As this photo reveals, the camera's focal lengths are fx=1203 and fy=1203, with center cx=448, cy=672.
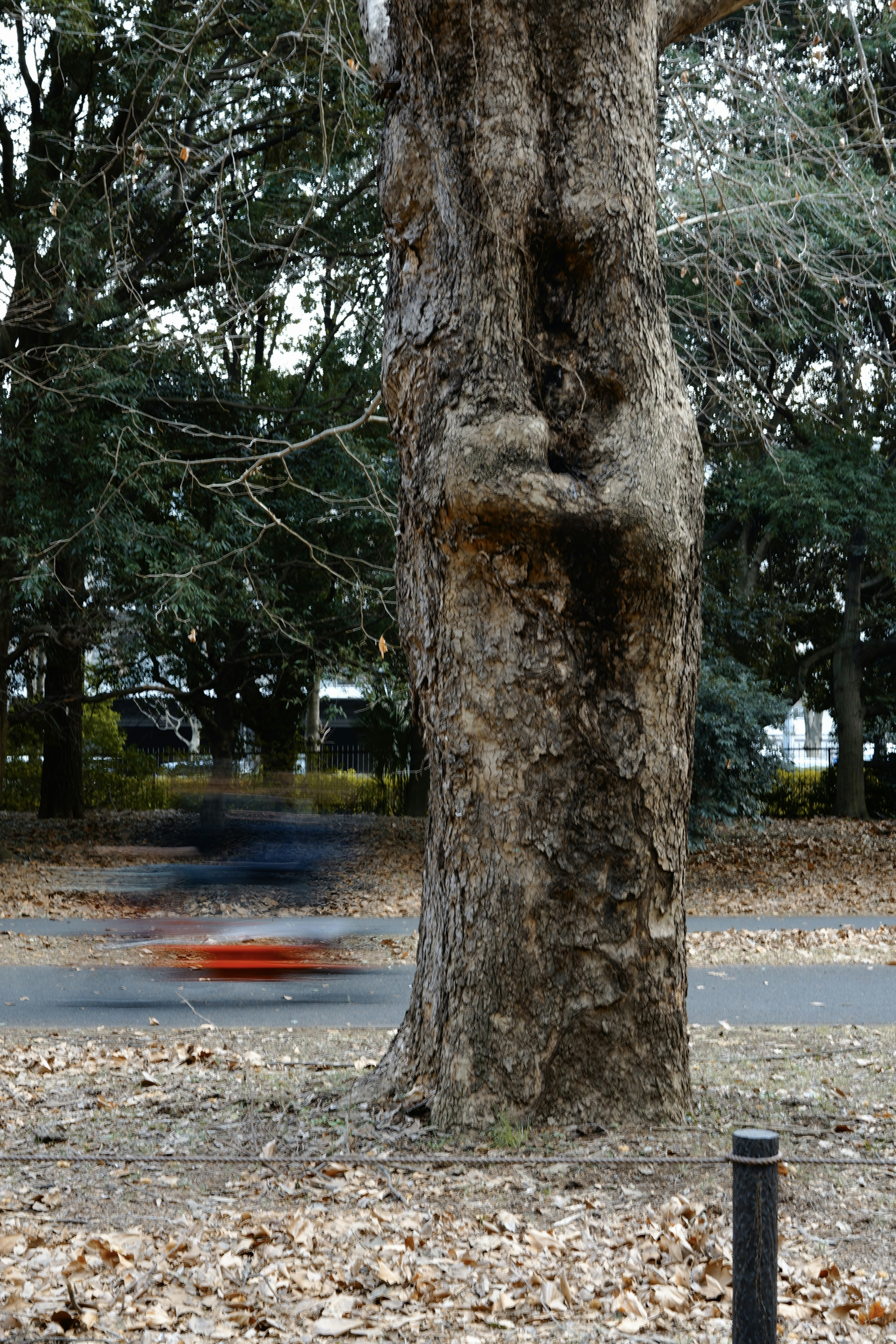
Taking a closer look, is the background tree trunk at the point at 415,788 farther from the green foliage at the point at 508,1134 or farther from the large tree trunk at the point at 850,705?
the green foliage at the point at 508,1134

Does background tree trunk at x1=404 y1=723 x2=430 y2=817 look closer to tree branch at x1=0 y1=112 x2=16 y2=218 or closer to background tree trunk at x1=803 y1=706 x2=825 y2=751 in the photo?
background tree trunk at x1=803 y1=706 x2=825 y2=751

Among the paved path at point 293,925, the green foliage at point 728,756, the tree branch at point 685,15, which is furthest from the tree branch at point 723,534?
the tree branch at point 685,15

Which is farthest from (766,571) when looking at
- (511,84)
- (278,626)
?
(511,84)

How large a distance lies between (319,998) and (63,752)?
16.5m

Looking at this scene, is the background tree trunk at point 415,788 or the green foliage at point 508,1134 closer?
the green foliage at point 508,1134

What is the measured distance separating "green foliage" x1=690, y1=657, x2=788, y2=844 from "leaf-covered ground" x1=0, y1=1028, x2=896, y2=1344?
36.6 ft

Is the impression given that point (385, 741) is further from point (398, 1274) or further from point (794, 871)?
point (398, 1274)

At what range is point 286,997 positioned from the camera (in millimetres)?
9617

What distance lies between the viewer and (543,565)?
16.4 ft

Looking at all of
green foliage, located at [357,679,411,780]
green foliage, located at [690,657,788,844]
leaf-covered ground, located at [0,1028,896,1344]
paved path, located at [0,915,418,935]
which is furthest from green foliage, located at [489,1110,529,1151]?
green foliage, located at [357,679,411,780]

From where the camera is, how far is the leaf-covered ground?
11.8ft

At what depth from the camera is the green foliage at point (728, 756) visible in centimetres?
1733

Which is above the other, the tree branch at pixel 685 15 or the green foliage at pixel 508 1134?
the tree branch at pixel 685 15

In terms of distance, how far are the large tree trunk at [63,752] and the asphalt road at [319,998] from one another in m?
12.3
